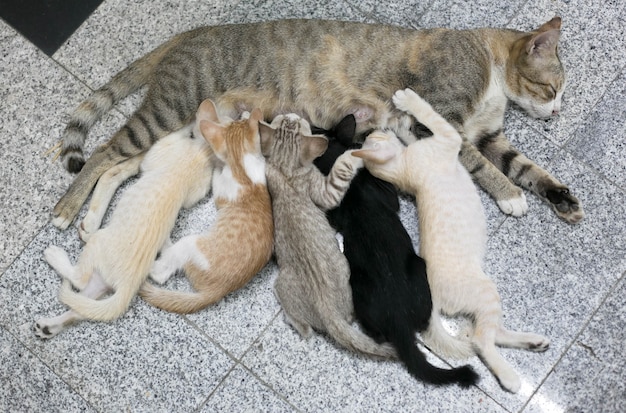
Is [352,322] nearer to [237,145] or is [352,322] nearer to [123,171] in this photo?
[237,145]

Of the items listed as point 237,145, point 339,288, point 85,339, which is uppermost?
point 237,145

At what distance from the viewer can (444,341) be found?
2043 mm

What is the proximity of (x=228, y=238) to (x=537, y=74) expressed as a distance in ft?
3.93

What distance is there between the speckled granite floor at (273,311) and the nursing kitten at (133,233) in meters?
0.10

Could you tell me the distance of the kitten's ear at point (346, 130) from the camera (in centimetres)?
220

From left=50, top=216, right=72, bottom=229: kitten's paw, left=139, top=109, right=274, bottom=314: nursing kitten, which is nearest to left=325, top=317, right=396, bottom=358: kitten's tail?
left=139, top=109, right=274, bottom=314: nursing kitten

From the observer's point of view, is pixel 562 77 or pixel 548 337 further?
pixel 562 77

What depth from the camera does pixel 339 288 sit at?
199 centimetres

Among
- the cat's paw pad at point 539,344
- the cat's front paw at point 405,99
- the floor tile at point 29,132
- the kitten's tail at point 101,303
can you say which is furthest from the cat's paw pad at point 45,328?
the cat's paw pad at point 539,344

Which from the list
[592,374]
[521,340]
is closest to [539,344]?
[521,340]

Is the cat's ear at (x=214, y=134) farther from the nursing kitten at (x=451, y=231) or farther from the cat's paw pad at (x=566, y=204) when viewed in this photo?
the cat's paw pad at (x=566, y=204)

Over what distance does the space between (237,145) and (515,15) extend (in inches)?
48.6

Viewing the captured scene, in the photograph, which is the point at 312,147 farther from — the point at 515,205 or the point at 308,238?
the point at 515,205

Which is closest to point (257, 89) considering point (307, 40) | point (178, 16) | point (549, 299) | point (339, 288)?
point (307, 40)
